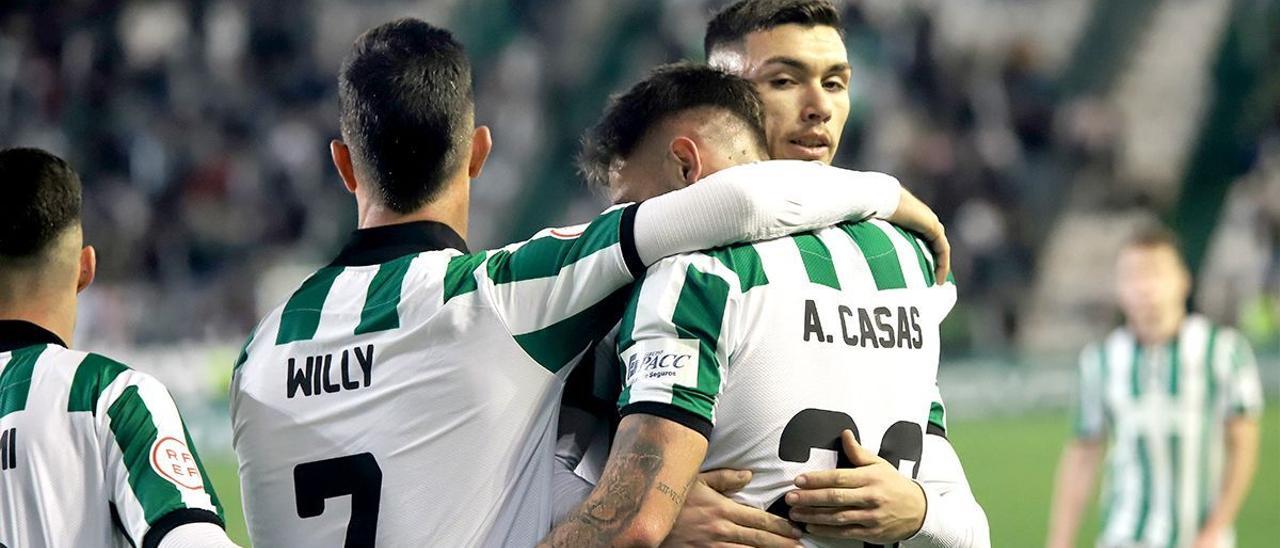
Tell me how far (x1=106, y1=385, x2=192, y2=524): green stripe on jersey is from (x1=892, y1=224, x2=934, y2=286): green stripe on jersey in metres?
1.48

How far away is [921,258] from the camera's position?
11.1 feet

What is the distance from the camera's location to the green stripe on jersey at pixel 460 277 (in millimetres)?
3141

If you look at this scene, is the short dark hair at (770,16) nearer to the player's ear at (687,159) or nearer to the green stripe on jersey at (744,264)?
the player's ear at (687,159)

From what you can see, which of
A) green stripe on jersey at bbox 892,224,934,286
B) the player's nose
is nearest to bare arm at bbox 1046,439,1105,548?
the player's nose

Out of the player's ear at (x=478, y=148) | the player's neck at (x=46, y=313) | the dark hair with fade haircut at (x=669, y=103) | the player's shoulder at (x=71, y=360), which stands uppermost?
the dark hair with fade haircut at (x=669, y=103)

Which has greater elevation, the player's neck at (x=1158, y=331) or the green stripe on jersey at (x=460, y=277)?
the player's neck at (x=1158, y=331)

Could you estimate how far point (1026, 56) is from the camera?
749 inches

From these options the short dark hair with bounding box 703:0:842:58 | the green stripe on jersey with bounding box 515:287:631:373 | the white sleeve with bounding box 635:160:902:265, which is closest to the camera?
the white sleeve with bounding box 635:160:902:265

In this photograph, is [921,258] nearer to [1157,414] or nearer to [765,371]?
[765,371]

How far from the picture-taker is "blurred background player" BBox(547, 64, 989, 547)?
289 centimetres

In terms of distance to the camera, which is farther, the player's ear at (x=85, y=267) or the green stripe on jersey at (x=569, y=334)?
the player's ear at (x=85, y=267)

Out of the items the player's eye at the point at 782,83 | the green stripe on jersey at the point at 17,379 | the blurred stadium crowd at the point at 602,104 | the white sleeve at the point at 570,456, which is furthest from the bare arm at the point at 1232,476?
the blurred stadium crowd at the point at 602,104

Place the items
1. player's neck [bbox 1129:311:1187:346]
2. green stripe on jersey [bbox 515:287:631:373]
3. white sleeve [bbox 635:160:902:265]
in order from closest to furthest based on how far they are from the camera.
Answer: white sleeve [bbox 635:160:902:265], green stripe on jersey [bbox 515:287:631:373], player's neck [bbox 1129:311:1187:346]

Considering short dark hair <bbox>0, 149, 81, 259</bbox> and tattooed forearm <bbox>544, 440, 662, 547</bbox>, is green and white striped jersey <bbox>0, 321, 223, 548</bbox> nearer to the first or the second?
short dark hair <bbox>0, 149, 81, 259</bbox>
